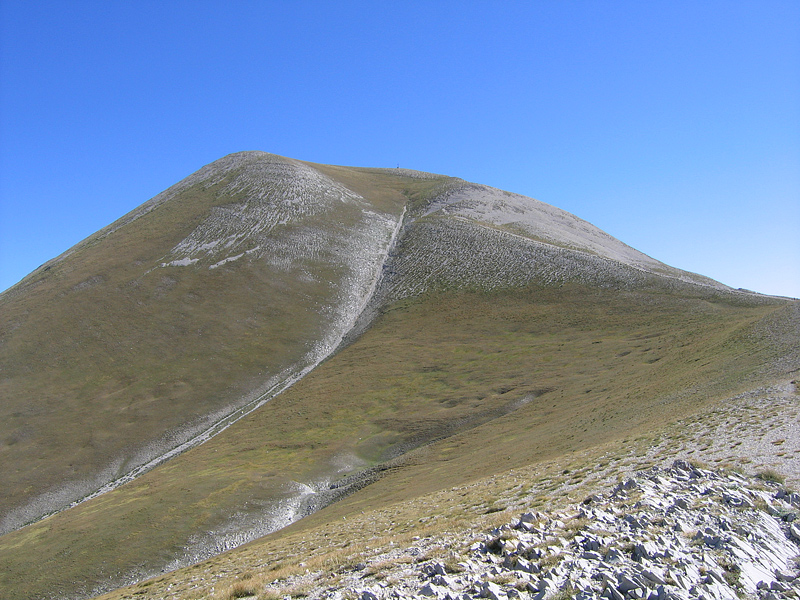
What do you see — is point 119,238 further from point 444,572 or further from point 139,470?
point 444,572

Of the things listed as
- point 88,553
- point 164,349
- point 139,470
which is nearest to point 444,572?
point 88,553

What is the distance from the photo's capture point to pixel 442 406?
6350cm

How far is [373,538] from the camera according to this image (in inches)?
780

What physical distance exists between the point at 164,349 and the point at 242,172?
8156cm

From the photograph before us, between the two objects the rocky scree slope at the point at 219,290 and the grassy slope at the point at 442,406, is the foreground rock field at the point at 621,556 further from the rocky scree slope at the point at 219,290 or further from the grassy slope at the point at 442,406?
the rocky scree slope at the point at 219,290

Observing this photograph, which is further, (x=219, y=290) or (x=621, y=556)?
(x=219, y=290)

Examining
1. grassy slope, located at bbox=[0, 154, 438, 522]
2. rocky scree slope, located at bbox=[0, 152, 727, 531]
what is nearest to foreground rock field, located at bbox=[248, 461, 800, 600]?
rocky scree slope, located at bbox=[0, 152, 727, 531]

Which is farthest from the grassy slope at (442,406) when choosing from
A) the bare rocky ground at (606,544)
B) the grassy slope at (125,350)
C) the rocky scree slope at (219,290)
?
the bare rocky ground at (606,544)

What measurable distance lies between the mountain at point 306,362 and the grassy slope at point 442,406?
0.35 m

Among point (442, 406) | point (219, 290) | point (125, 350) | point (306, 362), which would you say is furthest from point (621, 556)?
point (219, 290)

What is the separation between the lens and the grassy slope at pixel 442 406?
37.0 meters

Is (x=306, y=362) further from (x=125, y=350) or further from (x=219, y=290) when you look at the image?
(x=125, y=350)

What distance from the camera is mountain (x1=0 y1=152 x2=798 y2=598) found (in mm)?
40250

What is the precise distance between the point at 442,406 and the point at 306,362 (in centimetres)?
3215
